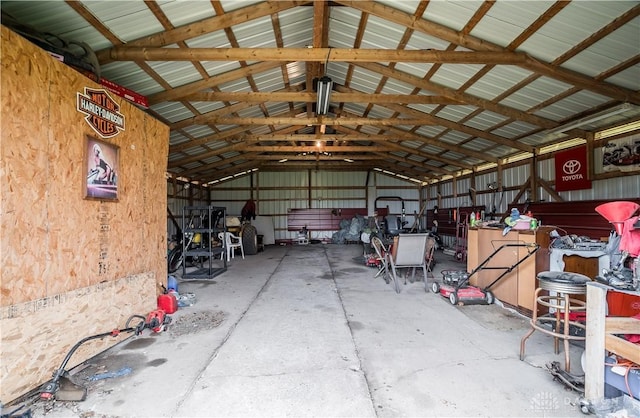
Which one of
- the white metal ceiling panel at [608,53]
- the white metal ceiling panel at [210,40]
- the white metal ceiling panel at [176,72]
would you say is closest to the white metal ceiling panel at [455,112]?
the white metal ceiling panel at [608,53]

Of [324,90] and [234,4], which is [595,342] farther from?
[234,4]

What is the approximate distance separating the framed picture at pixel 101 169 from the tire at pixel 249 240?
7277 millimetres

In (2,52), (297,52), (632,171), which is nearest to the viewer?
(2,52)

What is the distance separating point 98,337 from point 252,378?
1.62m

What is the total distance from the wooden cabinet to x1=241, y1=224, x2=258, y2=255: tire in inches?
302

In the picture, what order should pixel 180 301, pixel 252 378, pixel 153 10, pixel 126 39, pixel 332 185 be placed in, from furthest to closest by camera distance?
pixel 332 185
pixel 180 301
pixel 126 39
pixel 153 10
pixel 252 378

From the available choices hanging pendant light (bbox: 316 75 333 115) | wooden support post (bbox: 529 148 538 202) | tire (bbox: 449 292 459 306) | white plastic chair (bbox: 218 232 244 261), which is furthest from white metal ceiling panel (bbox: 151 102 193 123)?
wooden support post (bbox: 529 148 538 202)

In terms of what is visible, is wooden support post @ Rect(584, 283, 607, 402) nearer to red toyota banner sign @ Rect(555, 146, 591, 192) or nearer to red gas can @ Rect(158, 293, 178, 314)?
red gas can @ Rect(158, 293, 178, 314)

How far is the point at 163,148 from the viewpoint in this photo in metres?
4.68

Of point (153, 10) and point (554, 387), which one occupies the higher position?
point (153, 10)

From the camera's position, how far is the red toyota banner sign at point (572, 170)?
20.6ft

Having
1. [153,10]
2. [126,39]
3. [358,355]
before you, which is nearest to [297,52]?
[153,10]

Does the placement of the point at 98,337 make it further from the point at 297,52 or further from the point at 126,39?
the point at 297,52

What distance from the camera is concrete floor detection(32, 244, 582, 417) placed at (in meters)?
2.15
